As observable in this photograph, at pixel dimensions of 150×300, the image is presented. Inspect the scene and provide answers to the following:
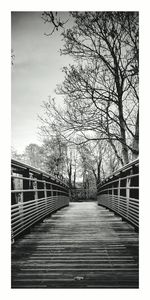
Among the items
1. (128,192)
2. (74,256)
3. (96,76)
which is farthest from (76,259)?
(96,76)

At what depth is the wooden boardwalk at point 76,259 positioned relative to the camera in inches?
88.8

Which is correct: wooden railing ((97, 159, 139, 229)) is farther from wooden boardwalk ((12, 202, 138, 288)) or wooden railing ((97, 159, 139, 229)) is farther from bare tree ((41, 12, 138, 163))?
bare tree ((41, 12, 138, 163))

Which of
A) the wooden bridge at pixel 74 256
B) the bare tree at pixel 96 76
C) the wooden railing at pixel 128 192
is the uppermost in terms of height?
the bare tree at pixel 96 76

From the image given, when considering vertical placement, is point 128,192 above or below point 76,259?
above

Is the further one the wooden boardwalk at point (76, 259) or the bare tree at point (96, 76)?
the bare tree at point (96, 76)

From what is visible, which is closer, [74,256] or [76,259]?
[76,259]

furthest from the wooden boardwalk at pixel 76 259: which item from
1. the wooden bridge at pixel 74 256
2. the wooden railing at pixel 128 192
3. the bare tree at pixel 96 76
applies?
the bare tree at pixel 96 76

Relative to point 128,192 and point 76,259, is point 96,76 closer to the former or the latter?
point 128,192

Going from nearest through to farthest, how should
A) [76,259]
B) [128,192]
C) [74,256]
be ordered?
[76,259]
[74,256]
[128,192]

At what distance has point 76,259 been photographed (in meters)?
2.83

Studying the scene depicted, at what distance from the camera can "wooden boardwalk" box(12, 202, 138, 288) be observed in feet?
7.40

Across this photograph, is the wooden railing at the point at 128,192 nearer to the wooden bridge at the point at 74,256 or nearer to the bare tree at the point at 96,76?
the wooden bridge at the point at 74,256

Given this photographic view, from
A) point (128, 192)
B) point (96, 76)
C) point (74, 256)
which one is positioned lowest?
point (74, 256)
